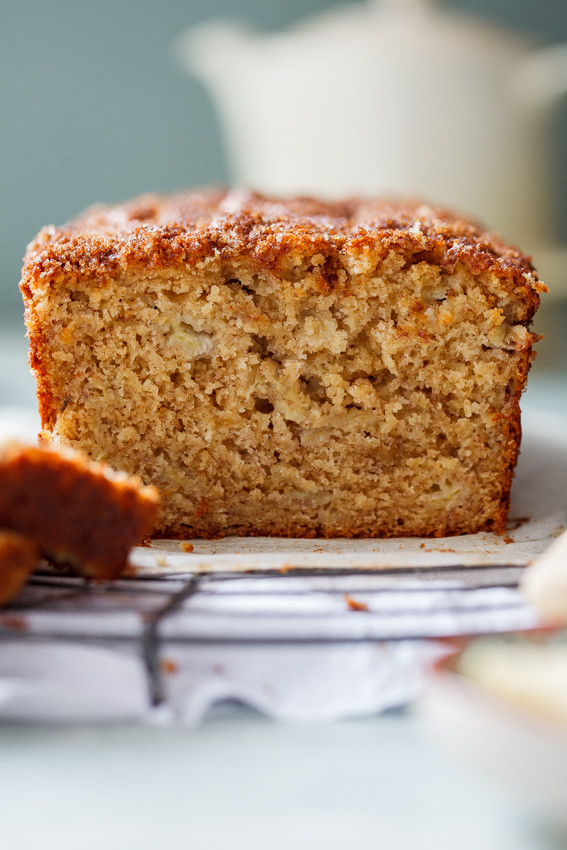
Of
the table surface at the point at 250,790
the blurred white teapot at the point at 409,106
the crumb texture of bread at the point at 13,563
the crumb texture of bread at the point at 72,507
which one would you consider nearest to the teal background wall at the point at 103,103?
the blurred white teapot at the point at 409,106

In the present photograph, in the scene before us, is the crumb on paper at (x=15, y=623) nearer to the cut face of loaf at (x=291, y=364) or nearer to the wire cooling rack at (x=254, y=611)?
the wire cooling rack at (x=254, y=611)

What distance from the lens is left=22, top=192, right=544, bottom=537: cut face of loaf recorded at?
2.37 meters

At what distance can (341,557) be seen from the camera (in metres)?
2.19

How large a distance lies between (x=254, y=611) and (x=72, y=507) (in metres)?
0.39

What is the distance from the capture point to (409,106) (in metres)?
5.15

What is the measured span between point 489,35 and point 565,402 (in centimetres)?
205

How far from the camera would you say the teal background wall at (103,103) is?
637 cm

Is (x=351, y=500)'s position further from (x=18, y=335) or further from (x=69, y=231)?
(x=18, y=335)

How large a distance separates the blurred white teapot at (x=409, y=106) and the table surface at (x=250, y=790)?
13.8 feet

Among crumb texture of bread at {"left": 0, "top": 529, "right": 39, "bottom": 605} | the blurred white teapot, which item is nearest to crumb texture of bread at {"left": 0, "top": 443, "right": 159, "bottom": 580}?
crumb texture of bread at {"left": 0, "top": 529, "right": 39, "bottom": 605}

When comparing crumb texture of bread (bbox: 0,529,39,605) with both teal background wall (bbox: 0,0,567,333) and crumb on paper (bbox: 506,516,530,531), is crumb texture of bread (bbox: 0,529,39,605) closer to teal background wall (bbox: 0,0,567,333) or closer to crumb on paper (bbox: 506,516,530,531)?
crumb on paper (bbox: 506,516,530,531)

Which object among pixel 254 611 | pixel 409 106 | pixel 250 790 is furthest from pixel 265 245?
pixel 409 106

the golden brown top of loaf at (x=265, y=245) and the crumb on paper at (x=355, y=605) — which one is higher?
the golden brown top of loaf at (x=265, y=245)

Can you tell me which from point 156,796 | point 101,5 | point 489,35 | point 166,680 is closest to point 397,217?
point 166,680
